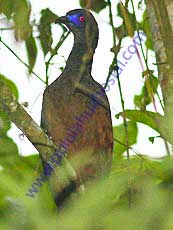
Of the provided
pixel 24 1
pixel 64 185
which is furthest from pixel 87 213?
pixel 24 1

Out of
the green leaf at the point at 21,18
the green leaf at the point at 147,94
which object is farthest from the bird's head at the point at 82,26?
the green leaf at the point at 21,18

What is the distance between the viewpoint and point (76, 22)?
10.0ft

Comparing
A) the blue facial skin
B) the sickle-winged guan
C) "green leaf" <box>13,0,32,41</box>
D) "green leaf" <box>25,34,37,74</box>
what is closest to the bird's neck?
the sickle-winged guan

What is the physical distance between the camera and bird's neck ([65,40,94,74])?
9.42 ft

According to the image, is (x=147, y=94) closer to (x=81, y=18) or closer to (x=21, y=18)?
(x=81, y=18)

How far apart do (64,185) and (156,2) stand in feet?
2.25

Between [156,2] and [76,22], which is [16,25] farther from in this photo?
[76,22]

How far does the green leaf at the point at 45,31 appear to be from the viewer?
2.78 metres

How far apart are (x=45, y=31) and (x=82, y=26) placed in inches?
14.2

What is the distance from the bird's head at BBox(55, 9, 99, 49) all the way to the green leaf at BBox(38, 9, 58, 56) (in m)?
0.10

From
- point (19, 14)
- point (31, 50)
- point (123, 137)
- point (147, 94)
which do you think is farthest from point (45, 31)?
point (123, 137)

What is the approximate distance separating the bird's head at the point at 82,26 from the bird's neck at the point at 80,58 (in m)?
0.03

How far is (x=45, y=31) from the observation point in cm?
279

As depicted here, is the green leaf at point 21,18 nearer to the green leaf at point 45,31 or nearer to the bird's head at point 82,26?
the green leaf at point 45,31
